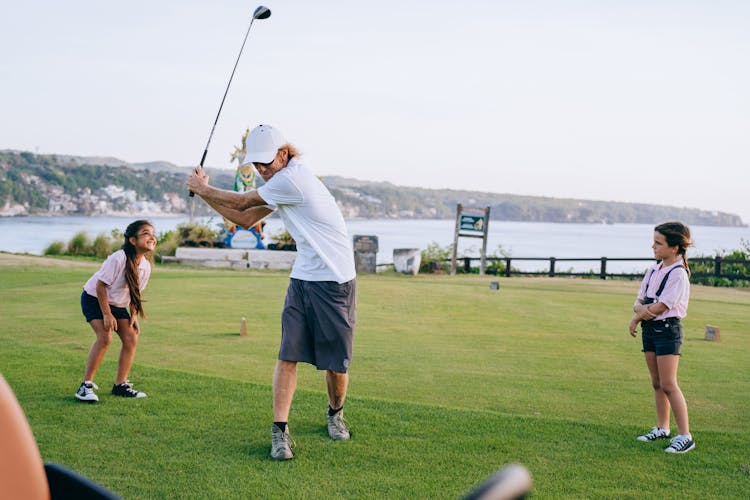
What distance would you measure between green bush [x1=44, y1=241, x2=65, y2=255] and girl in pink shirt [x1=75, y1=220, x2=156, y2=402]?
853 inches

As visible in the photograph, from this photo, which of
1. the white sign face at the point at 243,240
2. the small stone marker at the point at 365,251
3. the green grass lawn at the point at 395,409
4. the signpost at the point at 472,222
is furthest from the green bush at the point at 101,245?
the green grass lawn at the point at 395,409

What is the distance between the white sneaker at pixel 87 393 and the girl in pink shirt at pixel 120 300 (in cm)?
3

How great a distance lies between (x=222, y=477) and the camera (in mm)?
4602

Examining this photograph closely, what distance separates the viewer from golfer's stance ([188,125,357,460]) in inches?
207

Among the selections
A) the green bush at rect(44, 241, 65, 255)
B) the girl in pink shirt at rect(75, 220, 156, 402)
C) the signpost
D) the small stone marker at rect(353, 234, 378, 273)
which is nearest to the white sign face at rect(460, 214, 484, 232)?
the signpost

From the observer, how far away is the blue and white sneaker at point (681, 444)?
17.5ft

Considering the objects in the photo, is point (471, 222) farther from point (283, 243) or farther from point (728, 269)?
point (728, 269)

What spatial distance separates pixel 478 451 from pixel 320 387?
2363 mm

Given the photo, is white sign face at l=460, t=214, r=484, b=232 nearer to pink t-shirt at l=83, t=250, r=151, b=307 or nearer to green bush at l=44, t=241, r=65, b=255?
green bush at l=44, t=241, r=65, b=255

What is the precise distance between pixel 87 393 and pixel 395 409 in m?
2.44

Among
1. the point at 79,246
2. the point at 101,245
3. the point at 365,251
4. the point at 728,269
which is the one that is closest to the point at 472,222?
the point at 365,251

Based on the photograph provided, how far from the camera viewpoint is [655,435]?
221 inches

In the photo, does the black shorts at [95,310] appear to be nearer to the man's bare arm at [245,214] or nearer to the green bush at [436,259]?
the man's bare arm at [245,214]

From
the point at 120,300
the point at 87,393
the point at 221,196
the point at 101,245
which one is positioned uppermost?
the point at 221,196
